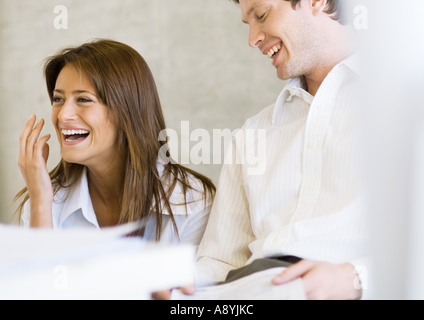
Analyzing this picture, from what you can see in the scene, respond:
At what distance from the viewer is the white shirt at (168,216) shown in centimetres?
115

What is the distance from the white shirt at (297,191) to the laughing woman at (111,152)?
0.35 ft

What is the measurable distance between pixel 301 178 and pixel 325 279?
213 mm

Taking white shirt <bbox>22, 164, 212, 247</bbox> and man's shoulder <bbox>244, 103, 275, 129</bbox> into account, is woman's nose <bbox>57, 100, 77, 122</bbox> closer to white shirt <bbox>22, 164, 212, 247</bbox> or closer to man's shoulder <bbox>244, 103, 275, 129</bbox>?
white shirt <bbox>22, 164, 212, 247</bbox>

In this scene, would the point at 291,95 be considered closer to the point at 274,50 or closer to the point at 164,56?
the point at 274,50

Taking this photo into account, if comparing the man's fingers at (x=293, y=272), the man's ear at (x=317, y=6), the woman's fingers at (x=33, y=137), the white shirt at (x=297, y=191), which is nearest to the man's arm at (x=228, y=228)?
the white shirt at (x=297, y=191)

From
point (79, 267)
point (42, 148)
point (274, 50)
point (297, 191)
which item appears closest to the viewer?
point (79, 267)

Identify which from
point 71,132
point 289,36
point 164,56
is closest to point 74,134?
point 71,132

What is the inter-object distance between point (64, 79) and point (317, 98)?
21.5 inches

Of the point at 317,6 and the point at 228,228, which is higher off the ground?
the point at 317,6

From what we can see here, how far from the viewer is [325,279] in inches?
32.9

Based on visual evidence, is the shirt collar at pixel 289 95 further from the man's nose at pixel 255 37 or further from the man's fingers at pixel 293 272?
the man's fingers at pixel 293 272

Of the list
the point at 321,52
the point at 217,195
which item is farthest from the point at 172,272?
the point at 321,52

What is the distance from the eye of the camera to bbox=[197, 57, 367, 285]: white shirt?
0.91 metres

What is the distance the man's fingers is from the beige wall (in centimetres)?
37
